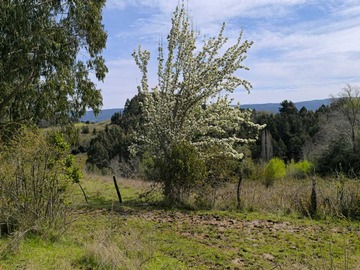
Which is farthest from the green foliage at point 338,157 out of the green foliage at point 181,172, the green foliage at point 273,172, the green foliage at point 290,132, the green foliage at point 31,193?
the green foliage at point 31,193

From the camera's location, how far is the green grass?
5246 mm

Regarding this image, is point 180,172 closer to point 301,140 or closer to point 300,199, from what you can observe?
point 300,199

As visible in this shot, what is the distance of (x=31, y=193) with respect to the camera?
20.6ft

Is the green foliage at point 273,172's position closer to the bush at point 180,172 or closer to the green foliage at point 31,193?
the bush at point 180,172

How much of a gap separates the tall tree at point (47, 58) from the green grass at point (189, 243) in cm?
487

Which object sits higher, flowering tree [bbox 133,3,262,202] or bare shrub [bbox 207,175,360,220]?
flowering tree [bbox 133,3,262,202]

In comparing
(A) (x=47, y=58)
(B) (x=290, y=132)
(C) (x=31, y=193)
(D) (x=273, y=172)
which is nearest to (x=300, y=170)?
(D) (x=273, y=172)

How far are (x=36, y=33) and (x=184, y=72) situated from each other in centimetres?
581

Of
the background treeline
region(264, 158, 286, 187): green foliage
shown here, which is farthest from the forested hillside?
the background treeline

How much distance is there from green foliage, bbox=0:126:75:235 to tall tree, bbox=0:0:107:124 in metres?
6.24

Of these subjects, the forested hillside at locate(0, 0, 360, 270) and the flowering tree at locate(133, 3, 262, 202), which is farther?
→ the flowering tree at locate(133, 3, 262, 202)

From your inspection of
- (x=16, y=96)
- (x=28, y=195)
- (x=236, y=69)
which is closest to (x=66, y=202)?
(x=28, y=195)

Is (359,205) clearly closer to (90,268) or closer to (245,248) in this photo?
(245,248)

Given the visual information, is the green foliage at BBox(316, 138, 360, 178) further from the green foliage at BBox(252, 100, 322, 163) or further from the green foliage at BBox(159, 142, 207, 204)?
the green foliage at BBox(159, 142, 207, 204)
